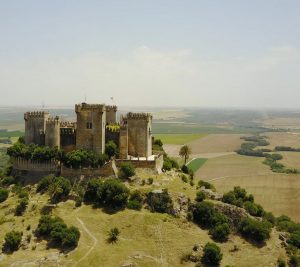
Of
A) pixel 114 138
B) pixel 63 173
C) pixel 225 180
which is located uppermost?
pixel 114 138

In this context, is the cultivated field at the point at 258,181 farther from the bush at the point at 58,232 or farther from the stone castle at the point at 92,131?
the bush at the point at 58,232

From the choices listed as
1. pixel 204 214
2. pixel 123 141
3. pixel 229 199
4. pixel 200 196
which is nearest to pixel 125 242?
pixel 204 214

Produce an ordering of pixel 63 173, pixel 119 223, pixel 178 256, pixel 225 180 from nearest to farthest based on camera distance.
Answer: pixel 178 256 < pixel 119 223 < pixel 63 173 < pixel 225 180

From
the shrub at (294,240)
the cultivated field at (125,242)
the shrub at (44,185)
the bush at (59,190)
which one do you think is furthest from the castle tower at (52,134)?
the shrub at (294,240)

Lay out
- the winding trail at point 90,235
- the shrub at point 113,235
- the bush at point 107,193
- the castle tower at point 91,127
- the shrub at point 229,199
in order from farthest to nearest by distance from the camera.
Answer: the castle tower at point 91,127
the shrub at point 229,199
the bush at point 107,193
the shrub at point 113,235
the winding trail at point 90,235

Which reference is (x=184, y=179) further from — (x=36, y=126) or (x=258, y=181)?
(x=258, y=181)

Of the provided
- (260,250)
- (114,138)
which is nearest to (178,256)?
(260,250)

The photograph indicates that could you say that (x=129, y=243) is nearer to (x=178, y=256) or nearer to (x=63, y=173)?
(x=178, y=256)
